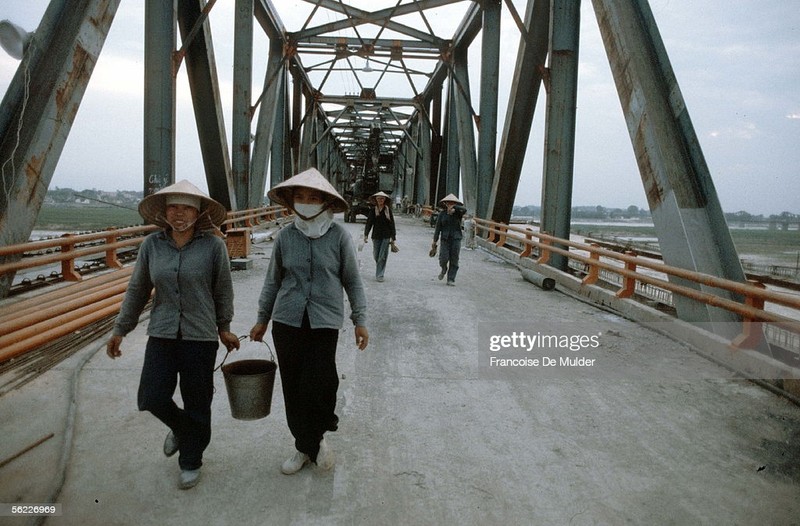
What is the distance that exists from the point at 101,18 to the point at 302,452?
5342mm

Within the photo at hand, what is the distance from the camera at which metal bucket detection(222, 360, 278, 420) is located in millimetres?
3195

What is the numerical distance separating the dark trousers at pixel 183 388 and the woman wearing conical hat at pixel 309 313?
0.37m

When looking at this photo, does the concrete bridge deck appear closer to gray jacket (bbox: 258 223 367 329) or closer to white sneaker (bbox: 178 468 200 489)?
white sneaker (bbox: 178 468 200 489)

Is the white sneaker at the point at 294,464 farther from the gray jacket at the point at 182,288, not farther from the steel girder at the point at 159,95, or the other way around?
the steel girder at the point at 159,95

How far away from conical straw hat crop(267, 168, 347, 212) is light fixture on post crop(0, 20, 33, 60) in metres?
3.18

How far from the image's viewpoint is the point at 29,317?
404 cm

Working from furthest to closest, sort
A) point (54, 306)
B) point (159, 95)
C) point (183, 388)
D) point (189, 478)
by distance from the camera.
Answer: point (159, 95) < point (54, 306) < point (183, 388) < point (189, 478)

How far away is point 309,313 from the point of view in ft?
10.4

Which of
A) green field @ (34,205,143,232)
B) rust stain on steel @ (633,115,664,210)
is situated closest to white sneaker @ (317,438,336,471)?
rust stain on steel @ (633,115,664,210)

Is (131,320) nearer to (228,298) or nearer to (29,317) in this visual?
(228,298)

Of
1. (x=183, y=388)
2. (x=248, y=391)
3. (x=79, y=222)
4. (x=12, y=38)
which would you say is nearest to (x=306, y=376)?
(x=248, y=391)

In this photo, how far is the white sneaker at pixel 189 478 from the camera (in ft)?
9.72

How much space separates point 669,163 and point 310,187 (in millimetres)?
4555

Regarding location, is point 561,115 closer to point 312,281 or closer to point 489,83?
point 489,83
